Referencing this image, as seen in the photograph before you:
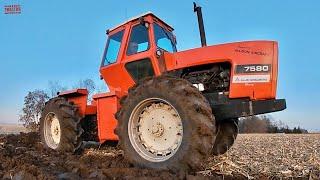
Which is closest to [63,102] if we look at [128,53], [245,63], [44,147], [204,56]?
[44,147]

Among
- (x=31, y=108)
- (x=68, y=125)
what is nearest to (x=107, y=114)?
(x=68, y=125)

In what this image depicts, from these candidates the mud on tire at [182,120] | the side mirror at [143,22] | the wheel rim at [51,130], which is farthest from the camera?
the wheel rim at [51,130]

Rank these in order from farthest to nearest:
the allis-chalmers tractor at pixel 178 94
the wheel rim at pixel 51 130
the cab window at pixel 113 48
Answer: the wheel rim at pixel 51 130, the cab window at pixel 113 48, the allis-chalmers tractor at pixel 178 94

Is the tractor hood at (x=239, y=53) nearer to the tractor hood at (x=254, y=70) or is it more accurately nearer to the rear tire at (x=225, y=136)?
the tractor hood at (x=254, y=70)

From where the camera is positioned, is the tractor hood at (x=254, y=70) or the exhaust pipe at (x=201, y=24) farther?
the exhaust pipe at (x=201, y=24)

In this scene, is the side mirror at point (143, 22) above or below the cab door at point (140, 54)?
above

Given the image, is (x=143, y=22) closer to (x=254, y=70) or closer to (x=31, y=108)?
(x=254, y=70)

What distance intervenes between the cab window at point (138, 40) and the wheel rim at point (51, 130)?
277 cm

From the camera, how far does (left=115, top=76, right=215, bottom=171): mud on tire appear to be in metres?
5.42

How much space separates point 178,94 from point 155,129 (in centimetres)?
84

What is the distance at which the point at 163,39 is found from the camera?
810 centimetres

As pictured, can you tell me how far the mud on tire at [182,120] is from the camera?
5.42m

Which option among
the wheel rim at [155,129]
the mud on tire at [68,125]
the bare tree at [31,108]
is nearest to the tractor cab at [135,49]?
the mud on tire at [68,125]

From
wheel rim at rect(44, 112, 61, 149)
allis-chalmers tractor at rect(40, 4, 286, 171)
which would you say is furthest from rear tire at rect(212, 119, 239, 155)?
wheel rim at rect(44, 112, 61, 149)
